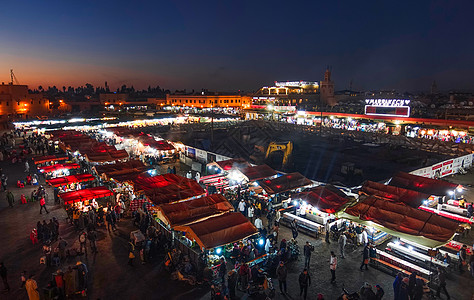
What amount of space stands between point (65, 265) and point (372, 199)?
1234 cm

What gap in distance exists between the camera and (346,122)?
161 feet

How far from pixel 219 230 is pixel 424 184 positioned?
11053 mm

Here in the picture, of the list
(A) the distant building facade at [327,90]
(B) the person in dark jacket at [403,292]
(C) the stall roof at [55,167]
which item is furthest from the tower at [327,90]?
(B) the person in dark jacket at [403,292]

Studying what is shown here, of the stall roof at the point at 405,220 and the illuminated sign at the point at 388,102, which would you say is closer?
the stall roof at the point at 405,220

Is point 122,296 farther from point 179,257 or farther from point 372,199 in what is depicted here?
point 372,199

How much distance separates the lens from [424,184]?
1482 centimetres

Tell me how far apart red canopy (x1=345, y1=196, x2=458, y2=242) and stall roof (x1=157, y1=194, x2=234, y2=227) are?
17.6 ft

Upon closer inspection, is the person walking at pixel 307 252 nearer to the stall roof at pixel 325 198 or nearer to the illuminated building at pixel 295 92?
the stall roof at pixel 325 198

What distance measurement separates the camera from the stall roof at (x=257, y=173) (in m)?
17.2

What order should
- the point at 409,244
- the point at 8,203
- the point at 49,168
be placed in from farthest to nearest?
the point at 49,168 → the point at 8,203 → the point at 409,244

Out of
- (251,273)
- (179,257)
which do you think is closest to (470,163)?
(251,273)

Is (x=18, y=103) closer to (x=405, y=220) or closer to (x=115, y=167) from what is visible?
(x=115, y=167)

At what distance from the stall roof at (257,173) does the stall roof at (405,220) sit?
5961mm

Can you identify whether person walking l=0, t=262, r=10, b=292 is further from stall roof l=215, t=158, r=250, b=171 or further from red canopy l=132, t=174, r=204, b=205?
stall roof l=215, t=158, r=250, b=171
